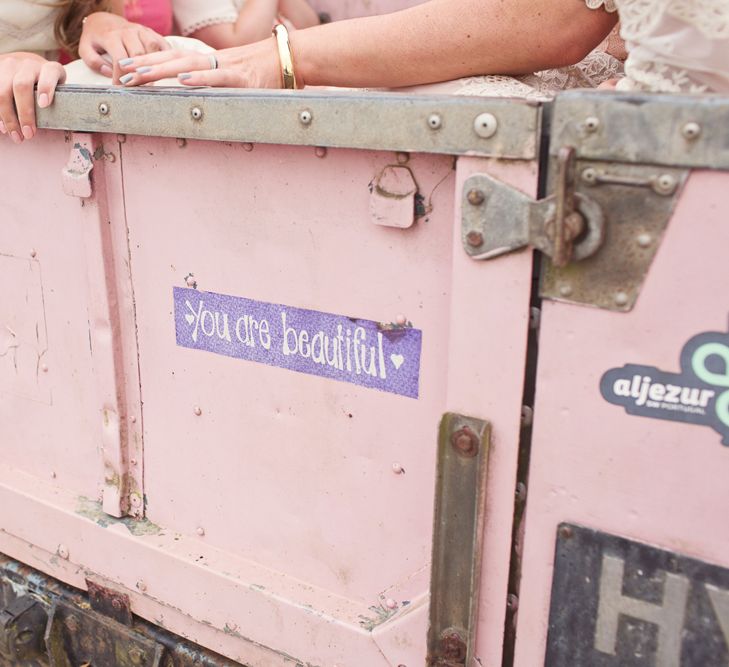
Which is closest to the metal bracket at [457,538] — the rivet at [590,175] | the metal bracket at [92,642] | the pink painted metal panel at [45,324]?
the rivet at [590,175]

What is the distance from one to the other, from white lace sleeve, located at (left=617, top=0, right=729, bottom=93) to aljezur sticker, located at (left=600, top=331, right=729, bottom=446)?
1.16ft

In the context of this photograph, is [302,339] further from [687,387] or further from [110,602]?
[110,602]

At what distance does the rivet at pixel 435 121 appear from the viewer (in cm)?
94

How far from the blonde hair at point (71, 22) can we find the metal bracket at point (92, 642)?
4.00 feet

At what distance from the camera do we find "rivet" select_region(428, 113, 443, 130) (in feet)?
3.09

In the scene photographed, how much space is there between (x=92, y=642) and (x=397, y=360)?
92 centimetres

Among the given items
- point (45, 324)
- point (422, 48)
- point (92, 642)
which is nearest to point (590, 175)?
point (422, 48)

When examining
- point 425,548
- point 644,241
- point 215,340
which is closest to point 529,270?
point 644,241

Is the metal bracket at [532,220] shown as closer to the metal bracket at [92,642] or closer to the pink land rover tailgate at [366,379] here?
the pink land rover tailgate at [366,379]

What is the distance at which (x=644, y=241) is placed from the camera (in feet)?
2.85

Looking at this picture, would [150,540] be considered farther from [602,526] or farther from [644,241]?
[644,241]

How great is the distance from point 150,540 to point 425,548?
21.3 inches

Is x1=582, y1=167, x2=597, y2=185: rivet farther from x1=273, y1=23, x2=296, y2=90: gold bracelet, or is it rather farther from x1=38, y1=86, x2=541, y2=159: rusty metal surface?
x1=273, y1=23, x2=296, y2=90: gold bracelet

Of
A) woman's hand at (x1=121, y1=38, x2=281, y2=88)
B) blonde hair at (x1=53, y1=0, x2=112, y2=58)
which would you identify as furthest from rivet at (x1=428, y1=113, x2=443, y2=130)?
blonde hair at (x1=53, y1=0, x2=112, y2=58)
